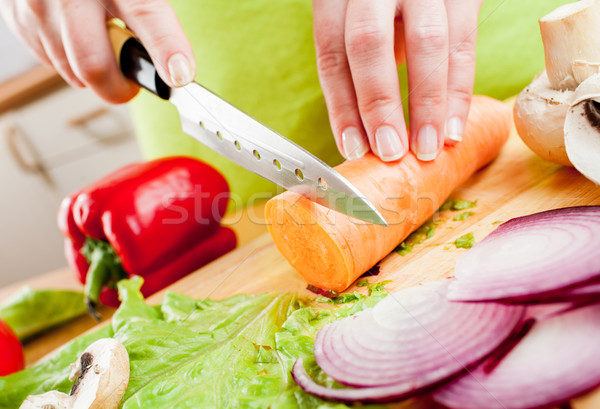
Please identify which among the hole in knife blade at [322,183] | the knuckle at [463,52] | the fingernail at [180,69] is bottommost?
the hole in knife blade at [322,183]

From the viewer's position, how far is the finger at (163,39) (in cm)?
138

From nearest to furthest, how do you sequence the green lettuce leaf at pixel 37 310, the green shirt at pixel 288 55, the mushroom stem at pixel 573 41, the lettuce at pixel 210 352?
the lettuce at pixel 210 352 → the mushroom stem at pixel 573 41 → the green lettuce leaf at pixel 37 310 → the green shirt at pixel 288 55

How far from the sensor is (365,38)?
55.4 inches

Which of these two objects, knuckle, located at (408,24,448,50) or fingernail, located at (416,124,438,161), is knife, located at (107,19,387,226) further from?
knuckle, located at (408,24,448,50)

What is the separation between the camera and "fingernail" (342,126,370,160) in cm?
158

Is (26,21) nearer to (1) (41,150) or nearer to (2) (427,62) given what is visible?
(2) (427,62)

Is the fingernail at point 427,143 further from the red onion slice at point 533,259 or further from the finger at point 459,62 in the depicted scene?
the red onion slice at point 533,259

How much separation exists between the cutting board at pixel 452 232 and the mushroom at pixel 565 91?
0.12m

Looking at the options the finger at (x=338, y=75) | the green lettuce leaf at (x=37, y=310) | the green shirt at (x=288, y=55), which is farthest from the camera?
Result: the green shirt at (x=288, y=55)

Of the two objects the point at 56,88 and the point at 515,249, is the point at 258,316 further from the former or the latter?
the point at 56,88

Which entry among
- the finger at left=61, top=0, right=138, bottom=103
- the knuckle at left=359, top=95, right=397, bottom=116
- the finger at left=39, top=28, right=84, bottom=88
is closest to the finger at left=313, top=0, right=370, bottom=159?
the knuckle at left=359, top=95, right=397, bottom=116

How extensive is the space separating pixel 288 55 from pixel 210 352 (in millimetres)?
1544

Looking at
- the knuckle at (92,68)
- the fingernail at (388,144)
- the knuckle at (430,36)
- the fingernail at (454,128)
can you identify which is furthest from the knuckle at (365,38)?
the knuckle at (92,68)

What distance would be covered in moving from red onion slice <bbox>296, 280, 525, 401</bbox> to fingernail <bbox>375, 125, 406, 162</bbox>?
1.63ft
